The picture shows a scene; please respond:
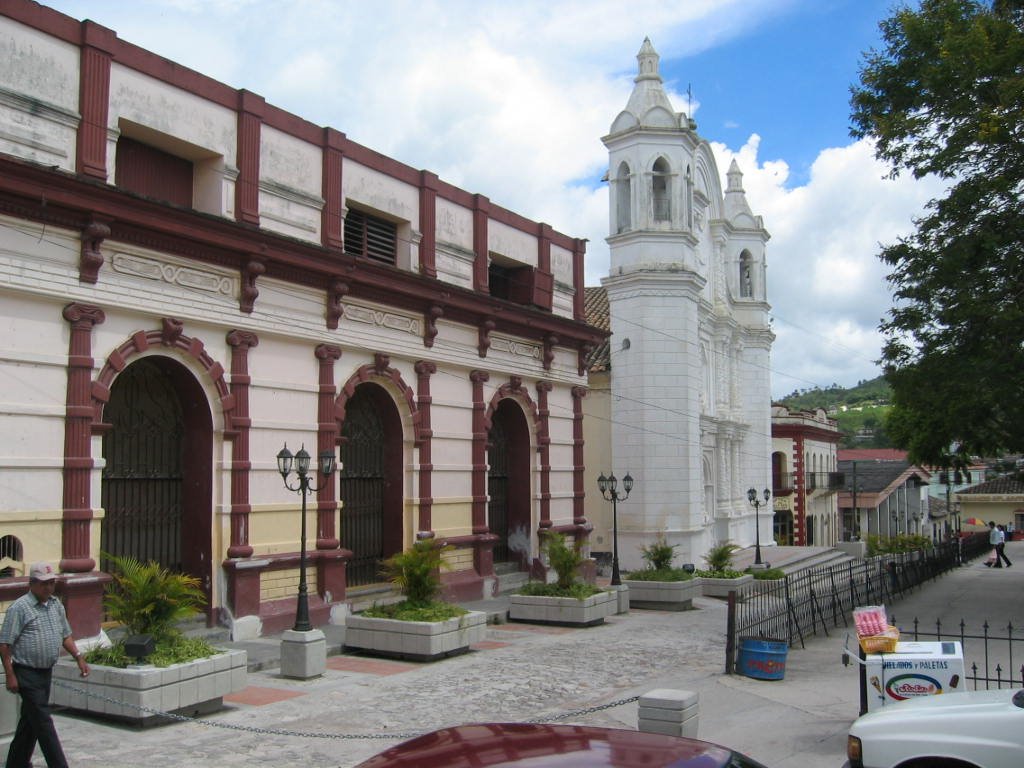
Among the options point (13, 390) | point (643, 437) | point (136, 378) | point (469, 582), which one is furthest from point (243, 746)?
point (643, 437)

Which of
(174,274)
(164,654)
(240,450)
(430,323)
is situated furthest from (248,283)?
(164,654)

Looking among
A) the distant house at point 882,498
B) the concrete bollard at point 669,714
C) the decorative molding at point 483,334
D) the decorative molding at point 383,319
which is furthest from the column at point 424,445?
the distant house at point 882,498

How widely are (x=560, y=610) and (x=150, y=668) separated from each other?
9373 millimetres

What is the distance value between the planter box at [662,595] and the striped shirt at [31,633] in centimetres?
1490

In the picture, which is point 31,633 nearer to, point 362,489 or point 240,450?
point 240,450

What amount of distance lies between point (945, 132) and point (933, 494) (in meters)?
A: 89.2

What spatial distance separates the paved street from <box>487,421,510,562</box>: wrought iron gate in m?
5.94

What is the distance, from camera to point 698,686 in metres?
12.8

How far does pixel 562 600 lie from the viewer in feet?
59.3

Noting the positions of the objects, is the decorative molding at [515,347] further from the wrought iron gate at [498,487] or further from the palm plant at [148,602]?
the palm plant at [148,602]

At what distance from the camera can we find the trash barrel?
13.1 metres

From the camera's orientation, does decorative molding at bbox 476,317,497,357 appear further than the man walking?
Yes

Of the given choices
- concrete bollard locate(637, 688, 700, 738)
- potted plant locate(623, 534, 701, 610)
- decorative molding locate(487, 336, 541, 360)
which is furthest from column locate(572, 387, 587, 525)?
concrete bollard locate(637, 688, 700, 738)

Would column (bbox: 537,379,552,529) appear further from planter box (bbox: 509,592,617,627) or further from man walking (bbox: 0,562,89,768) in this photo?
man walking (bbox: 0,562,89,768)
